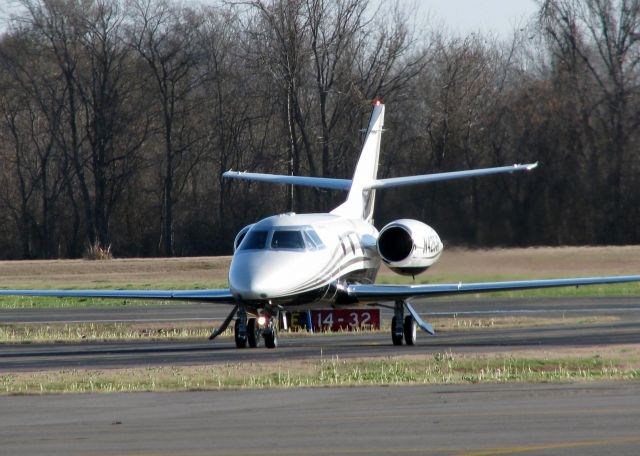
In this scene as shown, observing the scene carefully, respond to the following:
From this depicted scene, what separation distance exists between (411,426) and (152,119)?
5988 centimetres

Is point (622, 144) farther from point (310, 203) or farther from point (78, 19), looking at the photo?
point (78, 19)

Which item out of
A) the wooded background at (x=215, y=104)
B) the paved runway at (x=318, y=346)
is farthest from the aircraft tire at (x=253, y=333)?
the wooded background at (x=215, y=104)

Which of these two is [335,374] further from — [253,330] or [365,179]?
Result: [365,179]

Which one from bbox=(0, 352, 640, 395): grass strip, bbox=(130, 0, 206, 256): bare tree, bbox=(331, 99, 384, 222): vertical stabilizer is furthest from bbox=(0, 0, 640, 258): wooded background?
→ bbox=(0, 352, 640, 395): grass strip

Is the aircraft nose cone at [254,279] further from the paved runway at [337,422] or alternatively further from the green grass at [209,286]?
the green grass at [209,286]

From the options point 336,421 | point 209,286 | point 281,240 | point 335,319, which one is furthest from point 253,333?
point 209,286

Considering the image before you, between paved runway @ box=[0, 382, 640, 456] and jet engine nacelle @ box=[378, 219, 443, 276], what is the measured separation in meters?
10.5

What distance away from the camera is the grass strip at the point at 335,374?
51.4 feet

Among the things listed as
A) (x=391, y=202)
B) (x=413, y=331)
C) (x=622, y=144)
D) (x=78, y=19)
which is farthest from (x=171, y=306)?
(x=78, y=19)

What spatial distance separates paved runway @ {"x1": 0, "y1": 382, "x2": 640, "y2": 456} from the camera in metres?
10.2

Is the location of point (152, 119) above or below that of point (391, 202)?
above

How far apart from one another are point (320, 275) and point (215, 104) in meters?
48.6

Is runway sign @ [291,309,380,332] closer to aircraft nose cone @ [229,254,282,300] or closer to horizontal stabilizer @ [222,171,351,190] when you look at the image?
aircraft nose cone @ [229,254,282,300]

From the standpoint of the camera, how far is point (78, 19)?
67.4 meters
